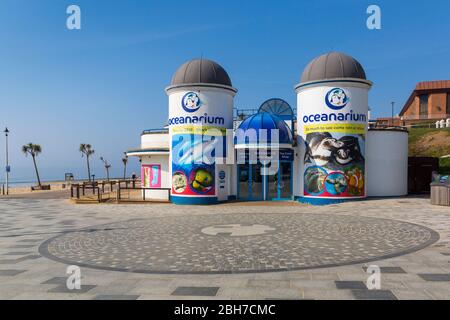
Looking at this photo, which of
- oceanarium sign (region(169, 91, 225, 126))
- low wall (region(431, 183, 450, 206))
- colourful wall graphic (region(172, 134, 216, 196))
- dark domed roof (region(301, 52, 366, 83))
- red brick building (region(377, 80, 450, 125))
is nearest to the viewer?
low wall (region(431, 183, 450, 206))

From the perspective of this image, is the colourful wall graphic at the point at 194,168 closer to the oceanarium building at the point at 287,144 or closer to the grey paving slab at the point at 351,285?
the oceanarium building at the point at 287,144

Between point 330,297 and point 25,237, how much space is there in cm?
1122

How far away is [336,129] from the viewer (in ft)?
71.9

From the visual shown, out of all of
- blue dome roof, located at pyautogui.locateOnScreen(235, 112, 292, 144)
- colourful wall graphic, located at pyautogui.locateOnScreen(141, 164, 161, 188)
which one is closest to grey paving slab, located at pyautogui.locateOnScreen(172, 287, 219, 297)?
blue dome roof, located at pyautogui.locateOnScreen(235, 112, 292, 144)

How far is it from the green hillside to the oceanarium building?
15831mm

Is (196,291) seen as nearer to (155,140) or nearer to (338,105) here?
(338,105)

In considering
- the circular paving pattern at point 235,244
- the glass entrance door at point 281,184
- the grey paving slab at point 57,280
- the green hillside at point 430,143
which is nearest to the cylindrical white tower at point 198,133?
the glass entrance door at point 281,184

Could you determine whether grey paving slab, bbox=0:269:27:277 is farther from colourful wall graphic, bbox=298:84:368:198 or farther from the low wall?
the low wall

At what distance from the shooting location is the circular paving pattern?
891 centimetres

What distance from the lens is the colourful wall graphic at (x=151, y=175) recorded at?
26.6 metres

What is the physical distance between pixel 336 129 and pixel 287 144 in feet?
10.3

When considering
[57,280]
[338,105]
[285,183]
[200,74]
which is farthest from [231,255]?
[200,74]

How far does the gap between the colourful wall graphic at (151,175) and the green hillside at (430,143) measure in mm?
28494

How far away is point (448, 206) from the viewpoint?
62.8 feet
